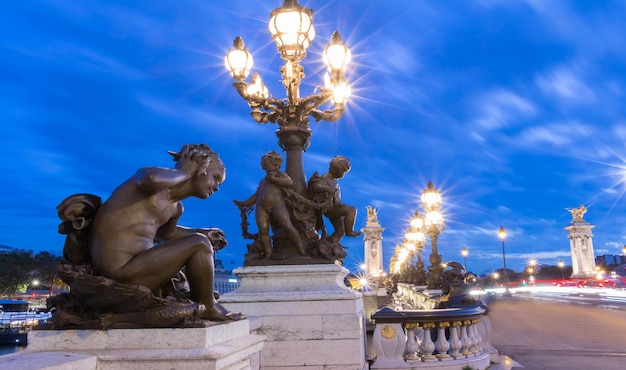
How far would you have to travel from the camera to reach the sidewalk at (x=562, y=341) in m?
9.23

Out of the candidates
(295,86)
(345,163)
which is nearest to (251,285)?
(345,163)

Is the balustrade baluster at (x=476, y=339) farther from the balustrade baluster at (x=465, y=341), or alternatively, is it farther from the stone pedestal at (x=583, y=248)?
the stone pedestal at (x=583, y=248)

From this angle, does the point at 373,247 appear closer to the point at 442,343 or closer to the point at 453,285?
the point at 453,285

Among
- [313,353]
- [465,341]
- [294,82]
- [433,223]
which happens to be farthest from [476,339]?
[433,223]

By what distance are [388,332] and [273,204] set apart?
247cm

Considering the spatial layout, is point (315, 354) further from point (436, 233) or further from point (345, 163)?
point (436, 233)

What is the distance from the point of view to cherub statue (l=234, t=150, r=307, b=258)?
7.58 metres

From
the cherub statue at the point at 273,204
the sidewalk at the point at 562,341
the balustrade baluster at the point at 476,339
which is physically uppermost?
the cherub statue at the point at 273,204

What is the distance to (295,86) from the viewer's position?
28.2 feet

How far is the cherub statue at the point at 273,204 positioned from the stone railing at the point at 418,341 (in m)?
1.61

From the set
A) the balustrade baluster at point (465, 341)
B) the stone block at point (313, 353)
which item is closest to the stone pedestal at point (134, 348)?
the stone block at point (313, 353)

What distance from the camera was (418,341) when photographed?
24.8 feet

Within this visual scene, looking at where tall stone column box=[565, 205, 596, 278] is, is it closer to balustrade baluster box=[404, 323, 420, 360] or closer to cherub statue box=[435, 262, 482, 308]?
cherub statue box=[435, 262, 482, 308]

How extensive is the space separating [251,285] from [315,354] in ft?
4.48
